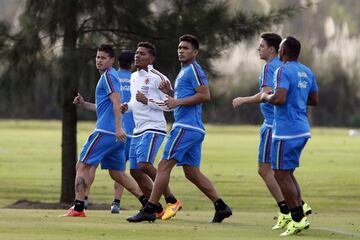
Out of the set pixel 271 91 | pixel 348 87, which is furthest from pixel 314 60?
pixel 271 91

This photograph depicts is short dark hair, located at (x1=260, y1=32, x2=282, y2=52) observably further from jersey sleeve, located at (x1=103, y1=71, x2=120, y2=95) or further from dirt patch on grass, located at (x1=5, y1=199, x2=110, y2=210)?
dirt patch on grass, located at (x1=5, y1=199, x2=110, y2=210)

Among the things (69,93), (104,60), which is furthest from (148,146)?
(69,93)

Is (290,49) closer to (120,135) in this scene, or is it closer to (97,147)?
(120,135)

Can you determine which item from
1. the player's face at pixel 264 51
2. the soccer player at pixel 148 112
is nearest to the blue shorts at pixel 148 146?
the soccer player at pixel 148 112

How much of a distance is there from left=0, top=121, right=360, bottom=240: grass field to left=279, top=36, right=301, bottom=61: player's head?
6.23 ft

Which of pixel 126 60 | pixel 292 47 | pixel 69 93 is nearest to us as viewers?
pixel 292 47

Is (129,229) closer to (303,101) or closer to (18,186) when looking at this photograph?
(303,101)

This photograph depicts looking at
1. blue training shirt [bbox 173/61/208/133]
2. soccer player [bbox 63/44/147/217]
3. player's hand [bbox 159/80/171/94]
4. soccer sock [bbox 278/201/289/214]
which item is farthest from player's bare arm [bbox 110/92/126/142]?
soccer sock [bbox 278/201/289/214]

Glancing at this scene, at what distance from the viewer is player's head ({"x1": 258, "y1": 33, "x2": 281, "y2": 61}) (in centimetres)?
1411

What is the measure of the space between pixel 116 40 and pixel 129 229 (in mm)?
9072

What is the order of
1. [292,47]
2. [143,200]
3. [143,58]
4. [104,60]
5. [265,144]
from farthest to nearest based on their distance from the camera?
[143,200] < [104,60] < [143,58] < [265,144] < [292,47]

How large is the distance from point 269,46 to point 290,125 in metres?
1.84

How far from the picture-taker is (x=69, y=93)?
2109 cm

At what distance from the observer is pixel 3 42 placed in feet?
71.1
